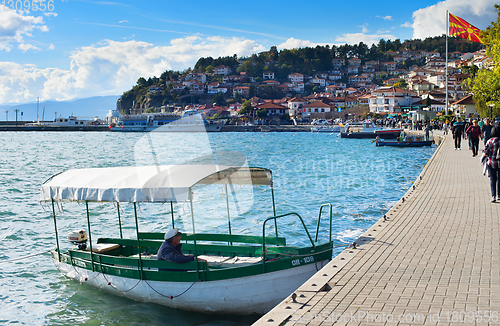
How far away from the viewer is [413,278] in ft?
19.3

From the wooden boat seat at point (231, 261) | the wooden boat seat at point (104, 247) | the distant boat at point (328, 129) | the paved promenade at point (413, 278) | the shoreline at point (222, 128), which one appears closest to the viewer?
the paved promenade at point (413, 278)

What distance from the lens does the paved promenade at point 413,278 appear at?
4770 mm

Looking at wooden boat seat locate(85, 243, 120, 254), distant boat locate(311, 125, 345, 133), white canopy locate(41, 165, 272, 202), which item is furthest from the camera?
distant boat locate(311, 125, 345, 133)

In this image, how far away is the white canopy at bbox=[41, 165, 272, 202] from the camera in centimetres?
700

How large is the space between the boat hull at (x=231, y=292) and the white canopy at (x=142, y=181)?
176cm

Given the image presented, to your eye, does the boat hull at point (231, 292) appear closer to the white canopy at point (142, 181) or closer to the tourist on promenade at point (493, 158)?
the white canopy at point (142, 181)

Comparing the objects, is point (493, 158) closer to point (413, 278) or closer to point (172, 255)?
point (413, 278)

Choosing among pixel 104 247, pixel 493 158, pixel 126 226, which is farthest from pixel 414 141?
pixel 104 247

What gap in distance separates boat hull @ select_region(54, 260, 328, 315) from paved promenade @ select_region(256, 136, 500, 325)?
835 mm

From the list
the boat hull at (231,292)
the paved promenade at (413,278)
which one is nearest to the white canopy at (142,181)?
the boat hull at (231,292)

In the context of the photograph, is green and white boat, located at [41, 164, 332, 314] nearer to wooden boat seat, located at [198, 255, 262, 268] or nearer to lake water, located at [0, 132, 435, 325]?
wooden boat seat, located at [198, 255, 262, 268]

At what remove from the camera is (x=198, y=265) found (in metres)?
7.37

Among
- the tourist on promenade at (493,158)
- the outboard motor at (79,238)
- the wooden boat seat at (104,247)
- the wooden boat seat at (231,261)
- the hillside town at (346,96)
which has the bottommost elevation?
the wooden boat seat at (231,261)

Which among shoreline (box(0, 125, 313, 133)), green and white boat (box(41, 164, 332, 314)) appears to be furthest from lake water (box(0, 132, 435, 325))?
shoreline (box(0, 125, 313, 133))
